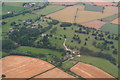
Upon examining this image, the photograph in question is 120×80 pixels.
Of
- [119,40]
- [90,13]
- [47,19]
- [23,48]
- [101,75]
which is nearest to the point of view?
[101,75]

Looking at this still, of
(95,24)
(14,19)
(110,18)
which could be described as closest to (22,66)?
(14,19)

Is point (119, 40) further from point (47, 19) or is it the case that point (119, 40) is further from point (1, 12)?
point (1, 12)

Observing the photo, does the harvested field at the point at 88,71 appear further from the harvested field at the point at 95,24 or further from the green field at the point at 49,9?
the green field at the point at 49,9

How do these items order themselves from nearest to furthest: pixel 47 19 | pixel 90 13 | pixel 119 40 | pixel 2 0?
1. pixel 119 40
2. pixel 47 19
3. pixel 90 13
4. pixel 2 0

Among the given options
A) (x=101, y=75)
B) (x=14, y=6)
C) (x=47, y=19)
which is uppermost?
(x=14, y=6)

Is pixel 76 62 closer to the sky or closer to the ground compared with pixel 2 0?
closer to the ground

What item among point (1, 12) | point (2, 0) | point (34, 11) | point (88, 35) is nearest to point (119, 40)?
point (88, 35)

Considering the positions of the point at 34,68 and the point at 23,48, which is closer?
the point at 34,68
